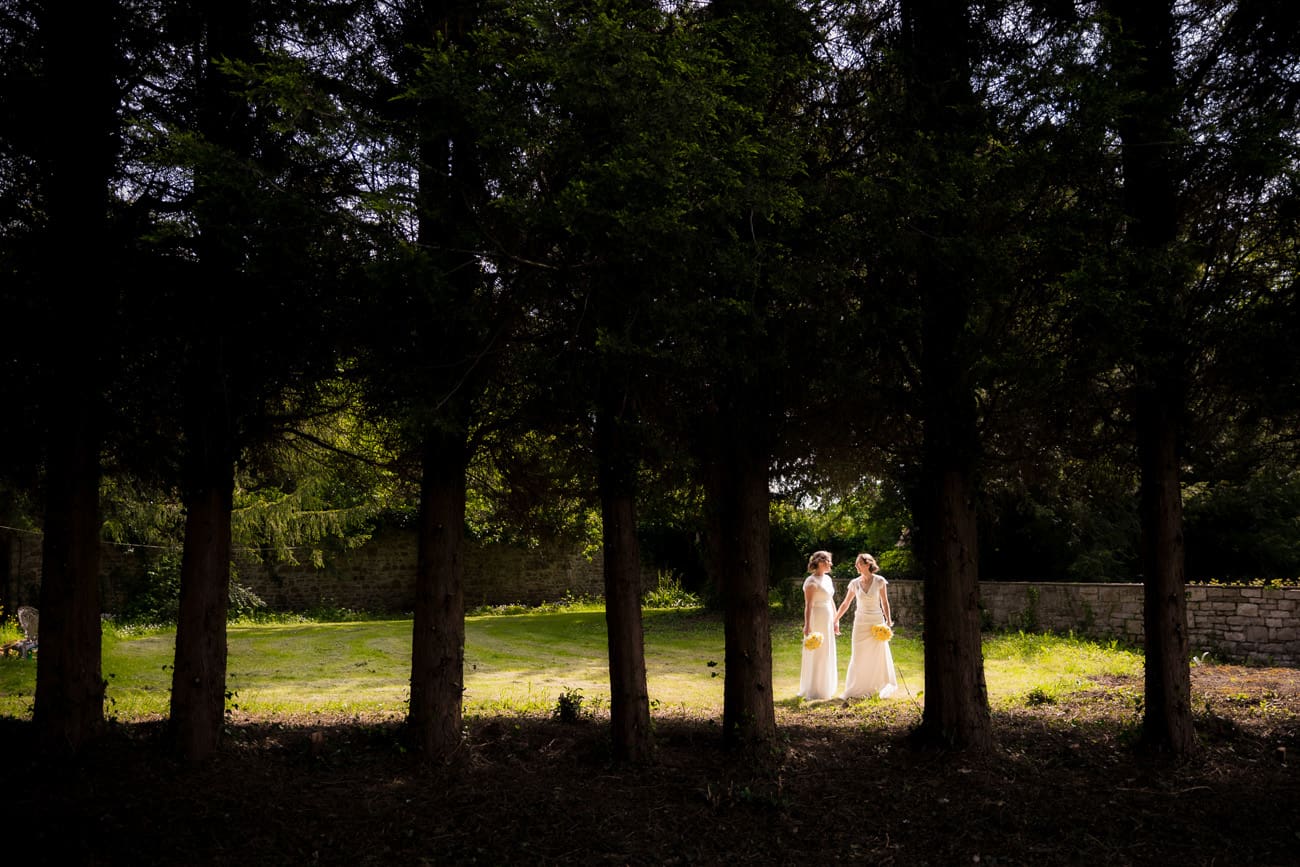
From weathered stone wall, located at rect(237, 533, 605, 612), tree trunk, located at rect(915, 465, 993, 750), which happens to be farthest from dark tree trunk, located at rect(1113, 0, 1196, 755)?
weathered stone wall, located at rect(237, 533, 605, 612)

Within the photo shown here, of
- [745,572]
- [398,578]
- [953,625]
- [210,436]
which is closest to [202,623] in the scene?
[210,436]

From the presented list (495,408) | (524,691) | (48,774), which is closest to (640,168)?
(495,408)

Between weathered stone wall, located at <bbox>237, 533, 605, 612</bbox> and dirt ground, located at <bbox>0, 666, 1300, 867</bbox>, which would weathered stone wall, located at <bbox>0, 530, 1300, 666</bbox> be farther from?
dirt ground, located at <bbox>0, 666, 1300, 867</bbox>

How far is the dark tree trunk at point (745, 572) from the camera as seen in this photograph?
272 inches

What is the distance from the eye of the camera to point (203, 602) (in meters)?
6.84

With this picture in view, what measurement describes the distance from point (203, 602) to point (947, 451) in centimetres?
596

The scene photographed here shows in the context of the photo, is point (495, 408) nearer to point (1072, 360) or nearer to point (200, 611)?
point (200, 611)

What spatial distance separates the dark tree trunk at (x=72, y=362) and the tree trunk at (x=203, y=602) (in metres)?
0.59

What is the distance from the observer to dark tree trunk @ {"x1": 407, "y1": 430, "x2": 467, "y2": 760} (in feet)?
22.4

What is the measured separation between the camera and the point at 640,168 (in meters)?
4.98

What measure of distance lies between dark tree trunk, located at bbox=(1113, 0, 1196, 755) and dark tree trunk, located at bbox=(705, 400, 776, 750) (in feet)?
10.1

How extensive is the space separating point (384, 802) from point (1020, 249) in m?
5.93

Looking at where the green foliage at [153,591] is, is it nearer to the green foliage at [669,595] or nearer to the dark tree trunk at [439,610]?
the green foliage at [669,595]

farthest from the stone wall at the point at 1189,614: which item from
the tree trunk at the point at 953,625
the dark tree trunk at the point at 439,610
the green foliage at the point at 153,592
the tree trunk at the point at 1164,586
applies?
the green foliage at the point at 153,592
